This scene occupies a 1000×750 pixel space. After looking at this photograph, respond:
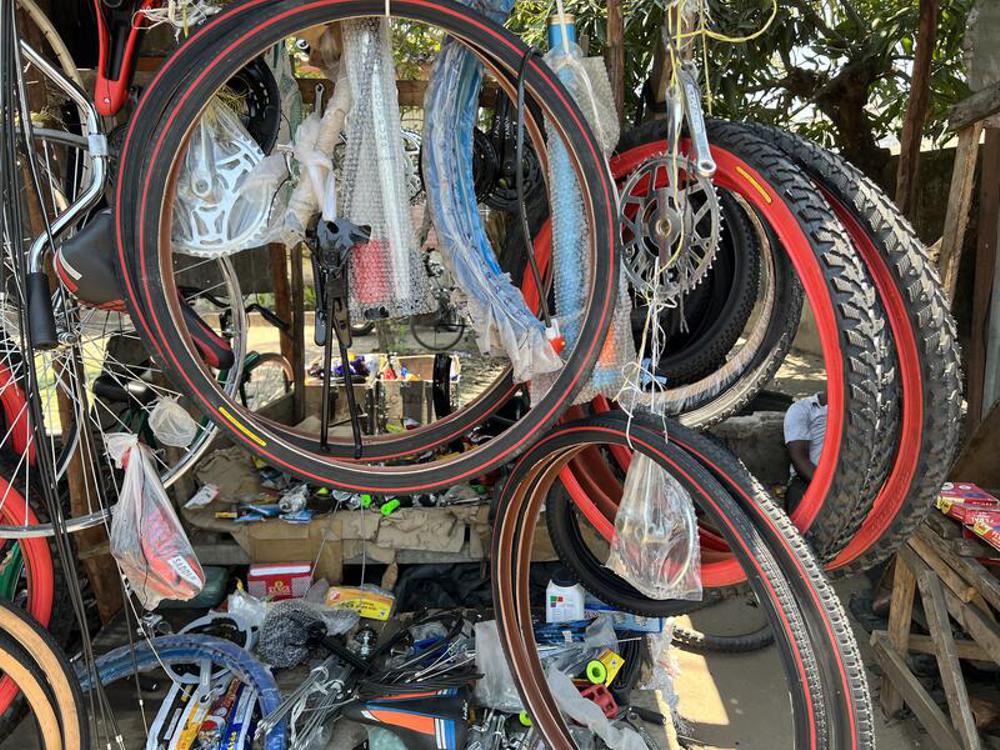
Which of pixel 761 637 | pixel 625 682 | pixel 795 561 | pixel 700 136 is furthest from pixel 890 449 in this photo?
pixel 761 637

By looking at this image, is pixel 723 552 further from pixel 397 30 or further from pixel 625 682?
pixel 397 30

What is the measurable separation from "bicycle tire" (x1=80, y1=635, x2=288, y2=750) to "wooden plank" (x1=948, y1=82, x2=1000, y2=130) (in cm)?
350

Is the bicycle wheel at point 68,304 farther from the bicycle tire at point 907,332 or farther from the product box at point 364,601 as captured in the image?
the bicycle tire at point 907,332

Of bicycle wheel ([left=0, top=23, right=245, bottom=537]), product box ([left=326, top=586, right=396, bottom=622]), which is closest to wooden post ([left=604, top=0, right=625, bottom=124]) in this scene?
bicycle wheel ([left=0, top=23, right=245, bottom=537])

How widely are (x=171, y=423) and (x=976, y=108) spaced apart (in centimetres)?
319

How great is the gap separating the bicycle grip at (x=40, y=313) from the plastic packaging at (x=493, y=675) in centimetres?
185

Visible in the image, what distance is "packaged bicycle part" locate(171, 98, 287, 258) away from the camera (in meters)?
1.93

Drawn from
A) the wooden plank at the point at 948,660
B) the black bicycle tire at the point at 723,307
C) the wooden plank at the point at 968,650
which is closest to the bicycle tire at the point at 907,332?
the black bicycle tire at the point at 723,307

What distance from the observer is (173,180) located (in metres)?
1.77

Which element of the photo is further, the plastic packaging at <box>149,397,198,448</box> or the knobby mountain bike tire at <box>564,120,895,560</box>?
the plastic packaging at <box>149,397,198,448</box>

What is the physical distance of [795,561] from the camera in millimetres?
1746

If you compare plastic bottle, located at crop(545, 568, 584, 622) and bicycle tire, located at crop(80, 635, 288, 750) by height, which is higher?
plastic bottle, located at crop(545, 568, 584, 622)

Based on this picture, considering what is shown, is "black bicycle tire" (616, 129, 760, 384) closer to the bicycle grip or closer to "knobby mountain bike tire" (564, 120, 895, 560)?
"knobby mountain bike tire" (564, 120, 895, 560)

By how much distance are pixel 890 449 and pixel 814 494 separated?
21 centimetres
